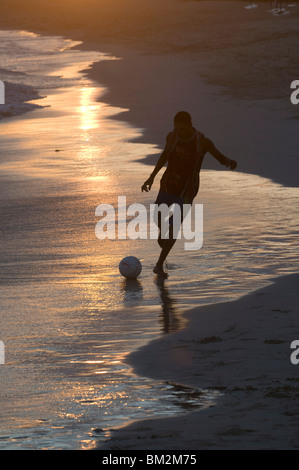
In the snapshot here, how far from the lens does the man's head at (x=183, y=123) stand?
377 inches

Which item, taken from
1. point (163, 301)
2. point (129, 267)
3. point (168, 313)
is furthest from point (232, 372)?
point (129, 267)

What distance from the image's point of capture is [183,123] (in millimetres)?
9594

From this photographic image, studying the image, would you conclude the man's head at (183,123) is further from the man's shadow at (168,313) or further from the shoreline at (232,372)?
the shoreline at (232,372)

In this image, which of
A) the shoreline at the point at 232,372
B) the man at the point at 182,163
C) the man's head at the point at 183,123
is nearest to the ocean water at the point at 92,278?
the shoreline at the point at 232,372

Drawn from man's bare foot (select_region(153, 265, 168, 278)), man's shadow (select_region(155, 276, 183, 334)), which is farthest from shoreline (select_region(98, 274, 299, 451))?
man's bare foot (select_region(153, 265, 168, 278))

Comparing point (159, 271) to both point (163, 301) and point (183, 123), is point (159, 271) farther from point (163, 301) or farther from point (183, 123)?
→ point (183, 123)

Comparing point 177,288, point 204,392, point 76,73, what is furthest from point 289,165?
point 76,73

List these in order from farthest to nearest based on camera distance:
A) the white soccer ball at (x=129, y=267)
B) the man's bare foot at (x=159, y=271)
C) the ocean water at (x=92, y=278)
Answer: the man's bare foot at (x=159, y=271)
the white soccer ball at (x=129, y=267)
the ocean water at (x=92, y=278)

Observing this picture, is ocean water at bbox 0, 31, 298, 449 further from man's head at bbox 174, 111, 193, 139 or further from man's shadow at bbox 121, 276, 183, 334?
man's head at bbox 174, 111, 193, 139

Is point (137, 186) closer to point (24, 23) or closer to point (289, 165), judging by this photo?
point (289, 165)

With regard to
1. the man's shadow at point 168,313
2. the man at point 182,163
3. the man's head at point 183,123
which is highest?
the man's head at point 183,123

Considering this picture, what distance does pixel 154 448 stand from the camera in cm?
554

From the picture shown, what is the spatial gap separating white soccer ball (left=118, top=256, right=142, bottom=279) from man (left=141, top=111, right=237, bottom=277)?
27cm

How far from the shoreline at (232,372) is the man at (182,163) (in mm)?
1333
